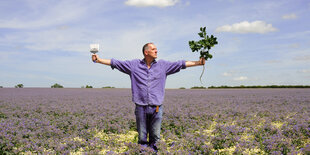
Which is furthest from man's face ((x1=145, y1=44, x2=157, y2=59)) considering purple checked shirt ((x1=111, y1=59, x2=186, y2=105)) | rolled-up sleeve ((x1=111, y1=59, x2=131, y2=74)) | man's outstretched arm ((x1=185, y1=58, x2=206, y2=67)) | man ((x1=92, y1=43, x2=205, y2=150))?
man's outstretched arm ((x1=185, y1=58, x2=206, y2=67))

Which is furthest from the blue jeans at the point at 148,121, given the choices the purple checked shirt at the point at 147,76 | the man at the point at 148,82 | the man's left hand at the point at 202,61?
the man's left hand at the point at 202,61

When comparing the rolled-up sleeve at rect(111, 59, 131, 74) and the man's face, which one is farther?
the rolled-up sleeve at rect(111, 59, 131, 74)

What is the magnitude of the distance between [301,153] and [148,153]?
2.75m

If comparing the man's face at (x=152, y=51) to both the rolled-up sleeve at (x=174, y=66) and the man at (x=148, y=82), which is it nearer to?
the man at (x=148, y=82)

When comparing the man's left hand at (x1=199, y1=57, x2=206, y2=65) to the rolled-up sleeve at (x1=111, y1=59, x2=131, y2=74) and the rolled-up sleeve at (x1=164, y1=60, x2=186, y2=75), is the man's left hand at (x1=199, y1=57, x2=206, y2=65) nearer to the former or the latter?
the rolled-up sleeve at (x1=164, y1=60, x2=186, y2=75)

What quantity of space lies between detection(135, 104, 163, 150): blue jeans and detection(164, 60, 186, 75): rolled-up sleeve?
2.26 ft

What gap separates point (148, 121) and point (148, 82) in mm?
730

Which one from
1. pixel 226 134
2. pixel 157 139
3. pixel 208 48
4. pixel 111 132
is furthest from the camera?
pixel 111 132

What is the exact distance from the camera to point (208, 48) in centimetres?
427

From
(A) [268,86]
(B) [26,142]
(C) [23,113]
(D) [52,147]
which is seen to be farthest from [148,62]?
(A) [268,86]

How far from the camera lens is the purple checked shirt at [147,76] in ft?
15.1

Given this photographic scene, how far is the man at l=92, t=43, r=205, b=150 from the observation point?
4.59 metres

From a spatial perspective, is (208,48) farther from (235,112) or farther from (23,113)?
(23,113)

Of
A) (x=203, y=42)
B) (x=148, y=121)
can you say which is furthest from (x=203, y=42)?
(x=148, y=121)
